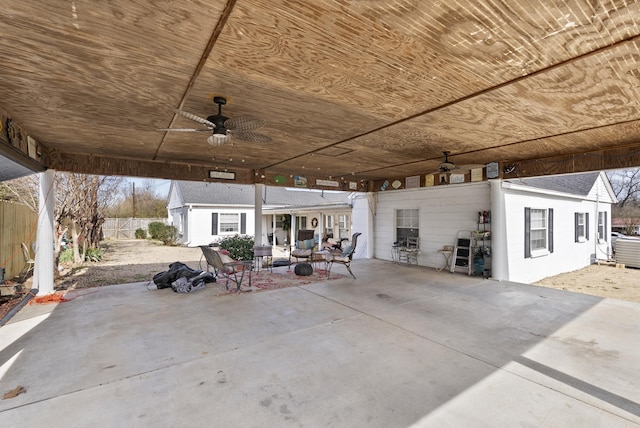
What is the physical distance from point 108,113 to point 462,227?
8.05 metres

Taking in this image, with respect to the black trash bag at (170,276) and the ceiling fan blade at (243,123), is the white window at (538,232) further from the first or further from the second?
the black trash bag at (170,276)

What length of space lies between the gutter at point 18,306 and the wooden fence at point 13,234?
107cm

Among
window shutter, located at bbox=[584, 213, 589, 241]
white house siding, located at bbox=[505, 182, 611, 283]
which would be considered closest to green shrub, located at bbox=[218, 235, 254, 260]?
white house siding, located at bbox=[505, 182, 611, 283]

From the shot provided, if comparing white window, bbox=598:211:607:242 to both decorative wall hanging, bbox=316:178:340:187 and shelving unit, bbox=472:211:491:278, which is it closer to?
shelving unit, bbox=472:211:491:278

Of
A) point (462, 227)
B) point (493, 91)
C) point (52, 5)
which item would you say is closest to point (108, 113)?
point (52, 5)

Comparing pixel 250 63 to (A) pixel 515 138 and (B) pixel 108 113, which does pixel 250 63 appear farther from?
(A) pixel 515 138

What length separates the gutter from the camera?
4.15 meters

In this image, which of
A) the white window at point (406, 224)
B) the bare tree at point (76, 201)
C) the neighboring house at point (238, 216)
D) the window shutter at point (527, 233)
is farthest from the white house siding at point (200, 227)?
the window shutter at point (527, 233)

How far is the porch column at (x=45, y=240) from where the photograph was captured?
5.39m

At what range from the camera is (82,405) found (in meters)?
2.29

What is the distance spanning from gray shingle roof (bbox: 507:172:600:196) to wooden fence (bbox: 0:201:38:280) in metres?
11.2

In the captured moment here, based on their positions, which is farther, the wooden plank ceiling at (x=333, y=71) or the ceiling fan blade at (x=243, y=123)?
the ceiling fan blade at (x=243, y=123)

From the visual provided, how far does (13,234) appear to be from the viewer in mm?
6496

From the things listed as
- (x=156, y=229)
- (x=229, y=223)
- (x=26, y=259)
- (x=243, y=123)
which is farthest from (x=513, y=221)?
(x=156, y=229)
